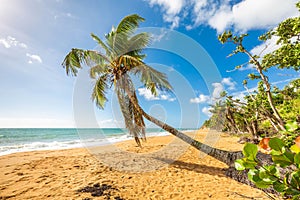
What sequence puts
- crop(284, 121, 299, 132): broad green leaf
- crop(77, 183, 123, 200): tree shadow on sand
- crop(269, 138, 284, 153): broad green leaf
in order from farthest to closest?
1. crop(77, 183, 123, 200): tree shadow on sand
2. crop(284, 121, 299, 132): broad green leaf
3. crop(269, 138, 284, 153): broad green leaf

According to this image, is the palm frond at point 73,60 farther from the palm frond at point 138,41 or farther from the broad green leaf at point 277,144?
the broad green leaf at point 277,144

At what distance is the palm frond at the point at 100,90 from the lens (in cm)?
660

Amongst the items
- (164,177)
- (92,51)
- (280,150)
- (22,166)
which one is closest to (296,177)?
(280,150)

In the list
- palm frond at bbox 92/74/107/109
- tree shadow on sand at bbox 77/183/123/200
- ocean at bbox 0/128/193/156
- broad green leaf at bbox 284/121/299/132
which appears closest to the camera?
broad green leaf at bbox 284/121/299/132

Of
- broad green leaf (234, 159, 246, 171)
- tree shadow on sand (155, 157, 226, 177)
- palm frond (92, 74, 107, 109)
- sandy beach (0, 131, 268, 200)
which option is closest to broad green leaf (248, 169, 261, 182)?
broad green leaf (234, 159, 246, 171)

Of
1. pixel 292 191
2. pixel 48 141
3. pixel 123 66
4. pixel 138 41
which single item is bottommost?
pixel 48 141

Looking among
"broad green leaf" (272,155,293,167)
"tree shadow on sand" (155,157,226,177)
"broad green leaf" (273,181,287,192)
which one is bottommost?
"tree shadow on sand" (155,157,226,177)

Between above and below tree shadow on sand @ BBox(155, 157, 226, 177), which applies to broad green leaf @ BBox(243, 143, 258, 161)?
above

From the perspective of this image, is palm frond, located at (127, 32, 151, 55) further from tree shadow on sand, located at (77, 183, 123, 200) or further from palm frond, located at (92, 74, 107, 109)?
tree shadow on sand, located at (77, 183, 123, 200)

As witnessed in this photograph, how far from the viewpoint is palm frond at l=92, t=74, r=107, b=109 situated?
21.6ft

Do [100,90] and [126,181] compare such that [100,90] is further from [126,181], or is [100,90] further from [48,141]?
[48,141]

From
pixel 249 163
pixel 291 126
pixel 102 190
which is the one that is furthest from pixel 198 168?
pixel 249 163

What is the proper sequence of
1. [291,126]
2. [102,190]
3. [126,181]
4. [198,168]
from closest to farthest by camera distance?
1. [291,126]
2. [102,190]
3. [126,181]
4. [198,168]

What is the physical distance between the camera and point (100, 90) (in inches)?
265
